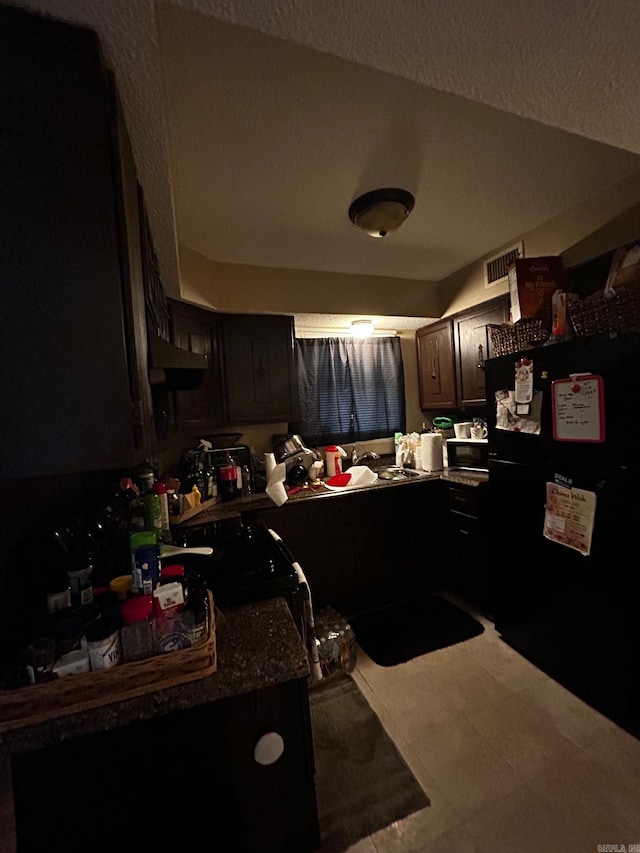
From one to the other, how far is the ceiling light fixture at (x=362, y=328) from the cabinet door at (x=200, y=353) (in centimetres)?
116

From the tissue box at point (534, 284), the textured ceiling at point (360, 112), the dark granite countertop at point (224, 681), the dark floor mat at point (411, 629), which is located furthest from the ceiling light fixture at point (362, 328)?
the dark granite countertop at point (224, 681)

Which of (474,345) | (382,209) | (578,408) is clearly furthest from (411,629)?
(382,209)

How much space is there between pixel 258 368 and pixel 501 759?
7.90ft

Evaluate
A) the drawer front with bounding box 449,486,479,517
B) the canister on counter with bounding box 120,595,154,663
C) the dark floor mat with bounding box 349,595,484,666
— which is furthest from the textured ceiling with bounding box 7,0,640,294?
the dark floor mat with bounding box 349,595,484,666

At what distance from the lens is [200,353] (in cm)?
214

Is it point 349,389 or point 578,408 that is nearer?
point 578,408

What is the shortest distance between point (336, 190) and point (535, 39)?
1013mm

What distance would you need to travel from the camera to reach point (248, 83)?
1065mm

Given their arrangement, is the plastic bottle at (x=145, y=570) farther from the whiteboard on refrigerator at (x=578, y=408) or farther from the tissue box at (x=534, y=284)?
the tissue box at (x=534, y=284)

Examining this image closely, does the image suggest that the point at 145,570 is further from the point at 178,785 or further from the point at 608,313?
the point at 608,313

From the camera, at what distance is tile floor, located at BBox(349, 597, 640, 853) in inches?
43.9

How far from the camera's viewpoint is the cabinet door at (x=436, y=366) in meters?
2.77

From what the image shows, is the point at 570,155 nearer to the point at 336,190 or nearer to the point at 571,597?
the point at 336,190

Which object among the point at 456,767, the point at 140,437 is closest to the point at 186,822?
the point at 140,437
